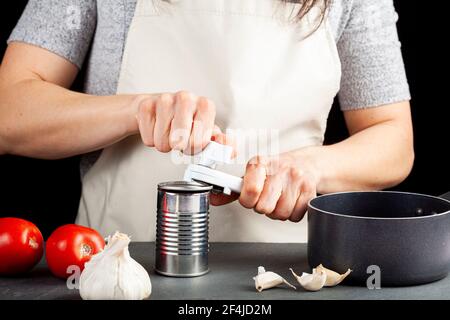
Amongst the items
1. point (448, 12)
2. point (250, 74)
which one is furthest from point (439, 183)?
point (250, 74)

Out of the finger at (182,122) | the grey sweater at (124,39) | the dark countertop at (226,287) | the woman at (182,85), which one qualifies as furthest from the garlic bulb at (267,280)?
the grey sweater at (124,39)

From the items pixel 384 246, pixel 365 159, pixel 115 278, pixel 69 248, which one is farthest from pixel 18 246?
pixel 365 159

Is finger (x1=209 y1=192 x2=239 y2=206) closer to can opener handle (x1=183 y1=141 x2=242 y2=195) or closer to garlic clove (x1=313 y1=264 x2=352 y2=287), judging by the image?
can opener handle (x1=183 y1=141 x2=242 y2=195)

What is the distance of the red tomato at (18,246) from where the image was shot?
1.07 meters

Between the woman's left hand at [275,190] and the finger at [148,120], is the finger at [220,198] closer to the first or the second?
the woman's left hand at [275,190]

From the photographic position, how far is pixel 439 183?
195 centimetres

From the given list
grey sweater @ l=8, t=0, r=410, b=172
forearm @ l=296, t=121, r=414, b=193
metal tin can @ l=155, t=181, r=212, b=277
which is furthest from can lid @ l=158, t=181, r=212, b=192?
grey sweater @ l=8, t=0, r=410, b=172

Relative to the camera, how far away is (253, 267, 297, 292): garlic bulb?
3.31 feet

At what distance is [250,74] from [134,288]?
0.64 meters

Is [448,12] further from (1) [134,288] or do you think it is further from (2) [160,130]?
(1) [134,288]

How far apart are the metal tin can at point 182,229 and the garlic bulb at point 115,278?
87mm

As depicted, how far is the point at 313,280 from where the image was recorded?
1.00m

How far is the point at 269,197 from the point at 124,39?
48 centimetres

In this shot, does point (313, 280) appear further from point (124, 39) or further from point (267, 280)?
point (124, 39)
